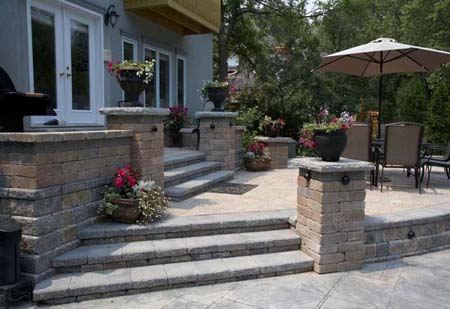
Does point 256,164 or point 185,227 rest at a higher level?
point 256,164

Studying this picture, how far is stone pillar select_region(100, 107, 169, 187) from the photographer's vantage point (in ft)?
14.8

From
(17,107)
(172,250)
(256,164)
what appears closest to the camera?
(172,250)

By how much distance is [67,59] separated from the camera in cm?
667

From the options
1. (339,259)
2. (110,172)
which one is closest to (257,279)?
(339,259)

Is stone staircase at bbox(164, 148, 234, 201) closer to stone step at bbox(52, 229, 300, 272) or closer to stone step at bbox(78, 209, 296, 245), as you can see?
stone step at bbox(78, 209, 296, 245)

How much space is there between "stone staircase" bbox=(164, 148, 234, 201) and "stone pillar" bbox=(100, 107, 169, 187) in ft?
1.83

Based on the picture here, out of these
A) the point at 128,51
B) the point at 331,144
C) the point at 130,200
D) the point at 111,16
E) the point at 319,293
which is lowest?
the point at 319,293

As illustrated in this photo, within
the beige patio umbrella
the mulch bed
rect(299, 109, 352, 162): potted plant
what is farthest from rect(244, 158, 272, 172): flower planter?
rect(299, 109, 352, 162): potted plant

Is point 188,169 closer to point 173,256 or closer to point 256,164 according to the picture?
point 256,164

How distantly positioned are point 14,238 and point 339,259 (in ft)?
9.87

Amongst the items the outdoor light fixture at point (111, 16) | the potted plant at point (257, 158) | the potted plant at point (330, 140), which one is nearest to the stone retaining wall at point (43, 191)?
the potted plant at point (330, 140)

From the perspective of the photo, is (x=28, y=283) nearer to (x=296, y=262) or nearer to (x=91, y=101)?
(x=296, y=262)

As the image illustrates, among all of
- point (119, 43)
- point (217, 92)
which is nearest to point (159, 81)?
point (119, 43)

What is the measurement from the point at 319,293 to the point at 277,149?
18.0 feet
